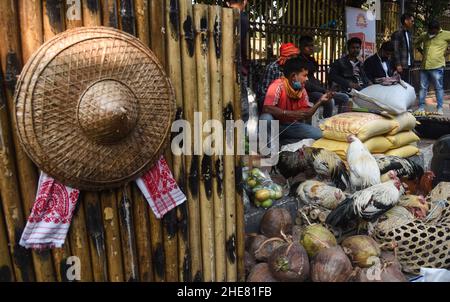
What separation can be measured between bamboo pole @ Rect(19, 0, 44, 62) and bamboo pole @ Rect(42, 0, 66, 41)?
0.02 metres

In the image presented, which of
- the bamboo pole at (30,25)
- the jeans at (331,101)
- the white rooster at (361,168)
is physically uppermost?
the bamboo pole at (30,25)

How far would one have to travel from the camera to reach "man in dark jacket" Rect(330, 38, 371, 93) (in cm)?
700

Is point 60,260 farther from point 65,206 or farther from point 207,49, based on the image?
A: point 207,49

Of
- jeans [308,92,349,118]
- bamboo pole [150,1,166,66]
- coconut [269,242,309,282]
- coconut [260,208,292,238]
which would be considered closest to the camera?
bamboo pole [150,1,166,66]

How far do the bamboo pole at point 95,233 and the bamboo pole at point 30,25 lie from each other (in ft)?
2.08

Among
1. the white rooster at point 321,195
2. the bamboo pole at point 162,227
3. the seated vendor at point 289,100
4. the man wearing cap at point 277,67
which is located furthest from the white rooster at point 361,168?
the bamboo pole at point 162,227

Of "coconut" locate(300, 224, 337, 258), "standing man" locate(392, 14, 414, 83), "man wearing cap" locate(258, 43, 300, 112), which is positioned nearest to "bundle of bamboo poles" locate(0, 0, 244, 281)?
"coconut" locate(300, 224, 337, 258)

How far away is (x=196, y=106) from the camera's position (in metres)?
2.21

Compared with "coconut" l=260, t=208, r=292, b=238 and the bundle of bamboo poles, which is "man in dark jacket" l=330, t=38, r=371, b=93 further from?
the bundle of bamboo poles

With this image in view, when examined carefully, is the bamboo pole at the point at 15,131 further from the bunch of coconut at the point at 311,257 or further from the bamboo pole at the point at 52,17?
the bunch of coconut at the point at 311,257

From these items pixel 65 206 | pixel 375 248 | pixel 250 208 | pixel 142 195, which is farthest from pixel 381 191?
pixel 65 206

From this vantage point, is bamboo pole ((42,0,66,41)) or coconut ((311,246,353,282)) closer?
bamboo pole ((42,0,66,41))

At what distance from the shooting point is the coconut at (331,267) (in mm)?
2703

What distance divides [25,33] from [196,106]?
0.86 metres
